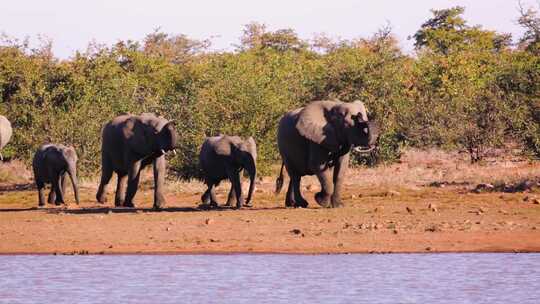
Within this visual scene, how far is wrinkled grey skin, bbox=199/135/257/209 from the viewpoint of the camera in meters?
24.5

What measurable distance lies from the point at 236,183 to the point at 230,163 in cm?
50

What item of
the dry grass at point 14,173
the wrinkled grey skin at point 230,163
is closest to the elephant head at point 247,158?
the wrinkled grey skin at point 230,163

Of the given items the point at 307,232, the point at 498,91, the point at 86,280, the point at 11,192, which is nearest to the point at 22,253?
the point at 86,280

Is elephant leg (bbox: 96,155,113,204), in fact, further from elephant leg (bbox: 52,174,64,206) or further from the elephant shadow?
the elephant shadow

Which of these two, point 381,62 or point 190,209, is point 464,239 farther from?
point 381,62

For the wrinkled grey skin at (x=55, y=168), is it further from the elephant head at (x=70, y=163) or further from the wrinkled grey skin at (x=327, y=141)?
the wrinkled grey skin at (x=327, y=141)

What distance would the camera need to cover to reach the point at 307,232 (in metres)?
20.7

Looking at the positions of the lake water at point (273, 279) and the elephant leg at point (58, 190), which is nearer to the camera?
the lake water at point (273, 279)

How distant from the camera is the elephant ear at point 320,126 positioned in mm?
23859

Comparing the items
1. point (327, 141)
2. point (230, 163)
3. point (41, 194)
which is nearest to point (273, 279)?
point (327, 141)

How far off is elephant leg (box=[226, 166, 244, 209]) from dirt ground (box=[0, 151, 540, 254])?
41 centimetres

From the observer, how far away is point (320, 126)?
24.0 m

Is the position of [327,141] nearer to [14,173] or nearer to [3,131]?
[3,131]

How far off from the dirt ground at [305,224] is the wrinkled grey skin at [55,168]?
54 cm
